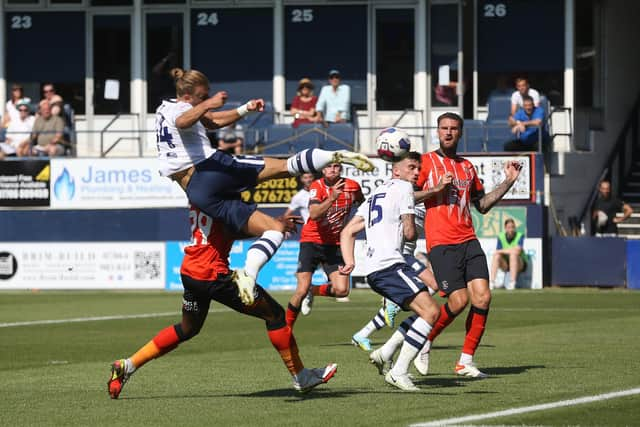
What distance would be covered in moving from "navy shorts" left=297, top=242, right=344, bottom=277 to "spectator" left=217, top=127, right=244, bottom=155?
13422mm

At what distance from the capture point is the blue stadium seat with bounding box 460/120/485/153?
3003cm

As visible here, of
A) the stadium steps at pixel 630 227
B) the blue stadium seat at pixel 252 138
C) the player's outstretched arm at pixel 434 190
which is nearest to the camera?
the player's outstretched arm at pixel 434 190

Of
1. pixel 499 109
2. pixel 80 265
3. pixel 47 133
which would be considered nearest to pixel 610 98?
pixel 499 109

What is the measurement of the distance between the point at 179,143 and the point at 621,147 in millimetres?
24139

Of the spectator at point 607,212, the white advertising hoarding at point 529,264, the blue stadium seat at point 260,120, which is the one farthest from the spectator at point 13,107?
the spectator at point 607,212

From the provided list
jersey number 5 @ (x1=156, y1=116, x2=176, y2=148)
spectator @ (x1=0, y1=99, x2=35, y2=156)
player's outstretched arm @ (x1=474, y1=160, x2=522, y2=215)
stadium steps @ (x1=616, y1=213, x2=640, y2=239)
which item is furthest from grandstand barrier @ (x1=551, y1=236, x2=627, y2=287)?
jersey number 5 @ (x1=156, y1=116, x2=176, y2=148)

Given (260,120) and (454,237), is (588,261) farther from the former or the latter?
(454,237)

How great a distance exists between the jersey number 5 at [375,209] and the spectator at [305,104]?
19.6 metres

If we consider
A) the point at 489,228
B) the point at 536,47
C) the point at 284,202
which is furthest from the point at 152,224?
the point at 536,47

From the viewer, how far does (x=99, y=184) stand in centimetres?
3102

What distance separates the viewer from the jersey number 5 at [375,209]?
37.5 ft

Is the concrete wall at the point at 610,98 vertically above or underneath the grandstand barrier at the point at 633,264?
above

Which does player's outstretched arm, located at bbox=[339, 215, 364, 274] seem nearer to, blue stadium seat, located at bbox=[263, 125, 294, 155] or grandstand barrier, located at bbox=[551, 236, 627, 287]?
grandstand barrier, located at bbox=[551, 236, 627, 287]

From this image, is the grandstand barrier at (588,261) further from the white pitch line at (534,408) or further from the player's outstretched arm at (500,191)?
the white pitch line at (534,408)
